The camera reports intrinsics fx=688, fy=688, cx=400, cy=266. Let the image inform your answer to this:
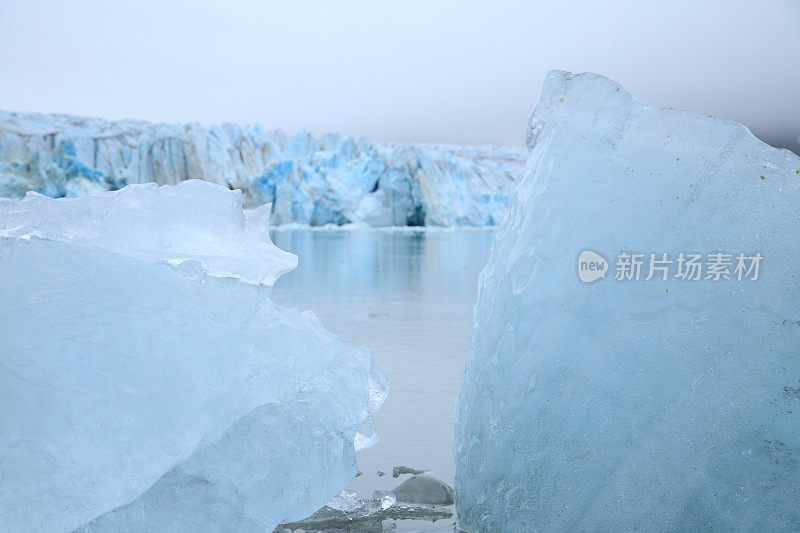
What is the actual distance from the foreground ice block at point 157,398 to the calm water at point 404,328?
58cm

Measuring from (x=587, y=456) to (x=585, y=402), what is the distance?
0.14 metres

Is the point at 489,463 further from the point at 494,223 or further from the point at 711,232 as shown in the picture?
the point at 494,223

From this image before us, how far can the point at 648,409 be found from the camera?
71.6 inches

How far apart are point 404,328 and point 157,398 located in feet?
13.8

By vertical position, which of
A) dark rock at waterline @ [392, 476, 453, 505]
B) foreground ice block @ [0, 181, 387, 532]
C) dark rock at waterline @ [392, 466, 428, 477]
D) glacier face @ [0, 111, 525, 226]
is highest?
foreground ice block @ [0, 181, 387, 532]

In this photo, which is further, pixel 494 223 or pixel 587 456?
pixel 494 223

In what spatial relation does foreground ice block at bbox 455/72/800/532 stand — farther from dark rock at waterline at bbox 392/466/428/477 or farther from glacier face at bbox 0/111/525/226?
glacier face at bbox 0/111/525/226

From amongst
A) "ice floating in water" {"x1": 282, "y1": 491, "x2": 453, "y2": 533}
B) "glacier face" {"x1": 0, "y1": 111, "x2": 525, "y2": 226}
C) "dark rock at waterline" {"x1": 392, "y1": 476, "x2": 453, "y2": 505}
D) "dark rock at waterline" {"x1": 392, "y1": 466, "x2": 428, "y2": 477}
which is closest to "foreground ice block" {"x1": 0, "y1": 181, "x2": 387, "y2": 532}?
"ice floating in water" {"x1": 282, "y1": 491, "x2": 453, "y2": 533}

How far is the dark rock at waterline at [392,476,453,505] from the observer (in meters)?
2.35

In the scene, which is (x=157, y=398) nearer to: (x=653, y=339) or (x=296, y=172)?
(x=653, y=339)

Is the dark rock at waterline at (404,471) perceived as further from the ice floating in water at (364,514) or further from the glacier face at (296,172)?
the glacier face at (296,172)

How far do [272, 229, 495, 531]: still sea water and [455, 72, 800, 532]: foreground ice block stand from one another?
79 cm

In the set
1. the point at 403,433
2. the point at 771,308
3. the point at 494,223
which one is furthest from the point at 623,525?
the point at 494,223

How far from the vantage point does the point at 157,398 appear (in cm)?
173
